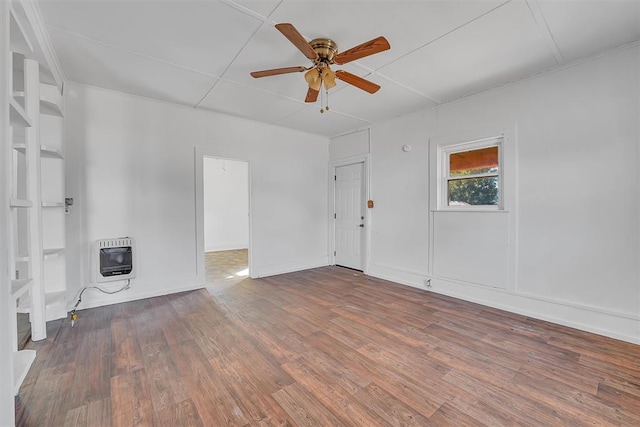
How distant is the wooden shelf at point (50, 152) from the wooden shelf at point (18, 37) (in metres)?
0.79

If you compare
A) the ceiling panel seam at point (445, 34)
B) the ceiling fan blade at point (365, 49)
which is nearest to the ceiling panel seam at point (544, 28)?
the ceiling panel seam at point (445, 34)

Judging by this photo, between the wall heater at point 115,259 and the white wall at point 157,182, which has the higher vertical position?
the white wall at point 157,182

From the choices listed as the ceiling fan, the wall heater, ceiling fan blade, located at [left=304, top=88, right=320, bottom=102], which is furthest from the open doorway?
the ceiling fan

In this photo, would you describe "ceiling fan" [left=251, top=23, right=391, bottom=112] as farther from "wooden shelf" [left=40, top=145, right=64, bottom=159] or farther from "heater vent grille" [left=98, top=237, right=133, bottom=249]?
"heater vent grille" [left=98, top=237, right=133, bottom=249]

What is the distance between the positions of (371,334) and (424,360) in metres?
0.55

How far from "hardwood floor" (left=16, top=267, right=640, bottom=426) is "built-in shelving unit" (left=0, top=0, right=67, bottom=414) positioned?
41 centimetres

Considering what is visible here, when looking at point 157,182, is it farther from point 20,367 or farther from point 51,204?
point 20,367

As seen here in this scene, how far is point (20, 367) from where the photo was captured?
4.72ft

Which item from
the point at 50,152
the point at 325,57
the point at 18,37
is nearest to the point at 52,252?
the point at 50,152

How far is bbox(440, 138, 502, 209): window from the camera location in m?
3.29

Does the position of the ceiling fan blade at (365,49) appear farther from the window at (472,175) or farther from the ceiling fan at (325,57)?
the window at (472,175)

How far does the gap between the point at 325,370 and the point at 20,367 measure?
179 centimetres

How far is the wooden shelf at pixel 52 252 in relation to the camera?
2531 mm

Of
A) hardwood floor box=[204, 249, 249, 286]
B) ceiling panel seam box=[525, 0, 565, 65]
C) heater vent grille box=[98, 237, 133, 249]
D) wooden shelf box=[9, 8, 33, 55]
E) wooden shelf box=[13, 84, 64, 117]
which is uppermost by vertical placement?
ceiling panel seam box=[525, 0, 565, 65]
